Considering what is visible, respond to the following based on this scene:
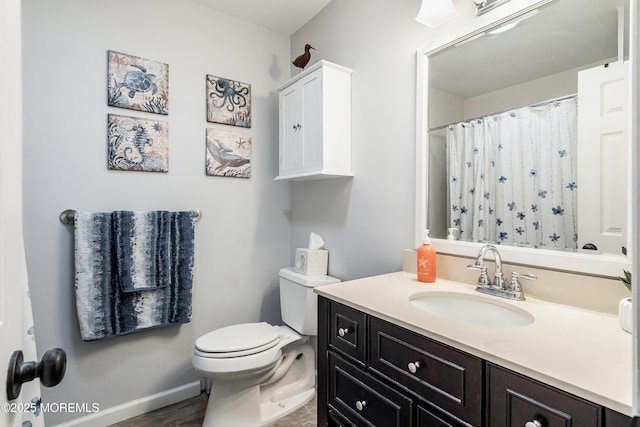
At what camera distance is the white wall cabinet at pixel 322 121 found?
1.75 m

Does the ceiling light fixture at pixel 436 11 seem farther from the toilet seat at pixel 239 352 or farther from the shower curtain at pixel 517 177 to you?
the toilet seat at pixel 239 352

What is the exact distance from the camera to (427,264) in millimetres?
1330

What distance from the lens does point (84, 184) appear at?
1.67 m

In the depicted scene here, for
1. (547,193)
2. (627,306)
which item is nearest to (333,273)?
(547,193)

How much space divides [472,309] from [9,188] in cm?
131

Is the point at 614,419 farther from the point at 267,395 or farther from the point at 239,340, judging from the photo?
the point at 267,395

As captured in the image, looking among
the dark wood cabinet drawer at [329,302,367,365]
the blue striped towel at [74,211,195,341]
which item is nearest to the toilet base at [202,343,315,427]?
the blue striped towel at [74,211,195,341]

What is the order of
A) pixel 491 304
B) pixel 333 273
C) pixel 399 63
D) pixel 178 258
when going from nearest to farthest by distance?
pixel 491 304 < pixel 399 63 < pixel 178 258 < pixel 333 273

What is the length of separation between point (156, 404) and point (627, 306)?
7.26 feet

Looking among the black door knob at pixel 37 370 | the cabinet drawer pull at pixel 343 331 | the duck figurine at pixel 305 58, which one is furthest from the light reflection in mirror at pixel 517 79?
the black door knob at pixel 37 370

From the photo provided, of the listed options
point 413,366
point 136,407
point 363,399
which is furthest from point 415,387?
point 136,407

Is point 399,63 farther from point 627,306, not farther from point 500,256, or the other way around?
point 627,306

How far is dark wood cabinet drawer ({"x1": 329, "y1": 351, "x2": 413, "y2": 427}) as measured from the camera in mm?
931

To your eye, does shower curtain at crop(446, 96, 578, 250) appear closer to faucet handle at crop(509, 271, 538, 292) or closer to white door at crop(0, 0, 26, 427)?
faucet handle at crop(509, 271, 538, 292)
